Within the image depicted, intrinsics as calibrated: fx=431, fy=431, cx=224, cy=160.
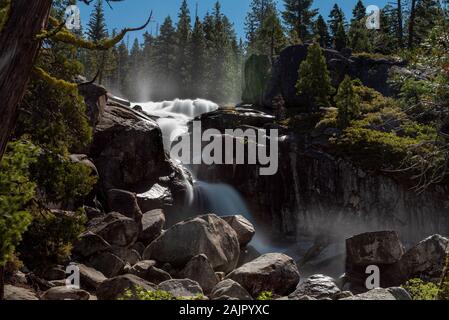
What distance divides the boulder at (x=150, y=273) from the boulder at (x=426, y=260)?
899cm

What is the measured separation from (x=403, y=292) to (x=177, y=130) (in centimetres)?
2945

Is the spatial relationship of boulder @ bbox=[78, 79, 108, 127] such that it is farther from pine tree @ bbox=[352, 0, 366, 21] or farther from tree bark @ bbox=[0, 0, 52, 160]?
pine tree @ bbox=[352, 0, 366, 21]

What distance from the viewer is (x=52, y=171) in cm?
981

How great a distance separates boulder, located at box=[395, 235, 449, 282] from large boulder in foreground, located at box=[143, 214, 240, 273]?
666 cm

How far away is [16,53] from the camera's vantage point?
19.5 ft

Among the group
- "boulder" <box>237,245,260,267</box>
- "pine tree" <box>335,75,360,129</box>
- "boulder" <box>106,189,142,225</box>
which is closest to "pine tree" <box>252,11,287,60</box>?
"pine tree" <box>335,75,360,129</box>

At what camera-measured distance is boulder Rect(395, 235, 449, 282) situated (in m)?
15.4

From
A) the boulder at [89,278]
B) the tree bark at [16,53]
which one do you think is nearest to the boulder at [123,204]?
the boulder at [89,278]

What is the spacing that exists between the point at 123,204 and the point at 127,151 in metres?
4.42

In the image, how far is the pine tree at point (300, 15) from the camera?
60906 mm

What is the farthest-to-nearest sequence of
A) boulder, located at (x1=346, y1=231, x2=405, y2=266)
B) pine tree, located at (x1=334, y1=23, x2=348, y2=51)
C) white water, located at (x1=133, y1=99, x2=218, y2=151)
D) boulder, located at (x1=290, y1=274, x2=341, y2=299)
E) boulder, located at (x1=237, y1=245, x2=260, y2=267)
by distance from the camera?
pine tree, located at (x1=334, y1=23, x2=348, y2=51) → white water, located at (x1=133, y1=99, x2=218, y2=151) → boulder, located at (x1=237, y1=245, x2=260, y2=267) → boulder, located at (x1=346, y1=231, x2=405, y2=266) → boulder, located at (x1=290, y1=274, x2=341, y2=299)

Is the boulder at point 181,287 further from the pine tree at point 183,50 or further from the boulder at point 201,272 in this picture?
the pine tree at point 183,50
